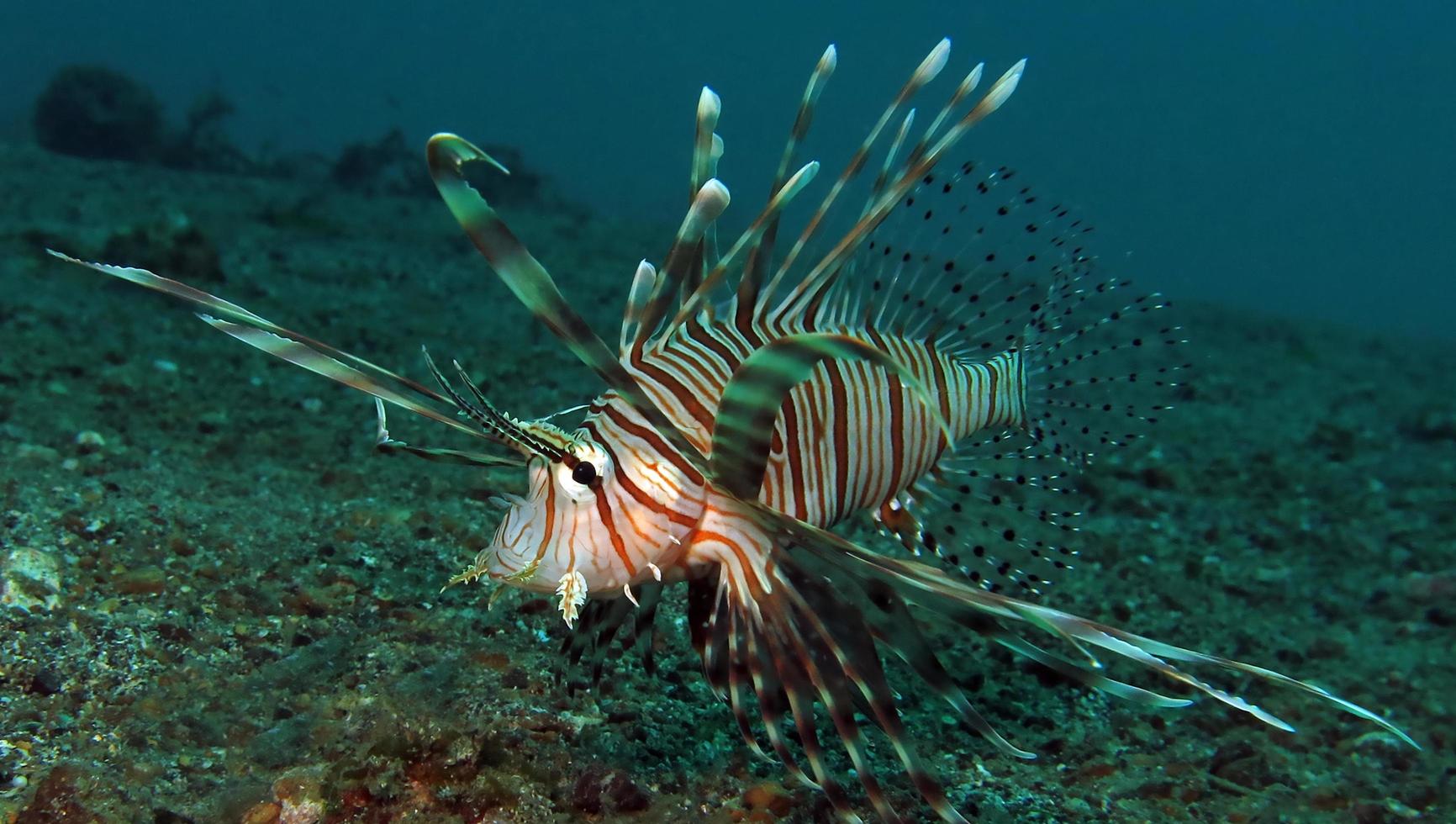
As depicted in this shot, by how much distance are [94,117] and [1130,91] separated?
126099mm

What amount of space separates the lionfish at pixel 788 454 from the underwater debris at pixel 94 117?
61.5 ft

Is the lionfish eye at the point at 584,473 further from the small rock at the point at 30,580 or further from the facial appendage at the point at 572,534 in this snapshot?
the small rock at the point at 30,580

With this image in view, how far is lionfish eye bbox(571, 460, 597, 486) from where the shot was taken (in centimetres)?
171

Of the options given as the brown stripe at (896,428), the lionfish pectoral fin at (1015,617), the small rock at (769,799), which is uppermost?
the brown stripe at (896,428)

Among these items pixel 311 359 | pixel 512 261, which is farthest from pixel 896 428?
pixel 311 359

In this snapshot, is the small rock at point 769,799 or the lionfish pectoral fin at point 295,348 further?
the small rock at point 769,799

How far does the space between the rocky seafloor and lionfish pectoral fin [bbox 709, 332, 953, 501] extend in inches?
36.9

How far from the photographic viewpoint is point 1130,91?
391 feet

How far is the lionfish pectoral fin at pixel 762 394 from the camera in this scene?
1.26 meters

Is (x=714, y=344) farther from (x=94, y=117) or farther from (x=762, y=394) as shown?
(x=94, y=117)

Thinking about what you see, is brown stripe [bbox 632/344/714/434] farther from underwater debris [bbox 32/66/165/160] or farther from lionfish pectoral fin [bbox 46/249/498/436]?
underwater debris [bbox 32/66/165/160]

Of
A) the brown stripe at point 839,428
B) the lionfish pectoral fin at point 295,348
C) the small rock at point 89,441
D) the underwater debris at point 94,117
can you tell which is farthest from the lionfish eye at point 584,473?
the underwater debris at point 94,117

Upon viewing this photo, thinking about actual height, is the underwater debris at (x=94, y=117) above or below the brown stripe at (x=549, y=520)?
above

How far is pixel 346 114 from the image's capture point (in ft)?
204
